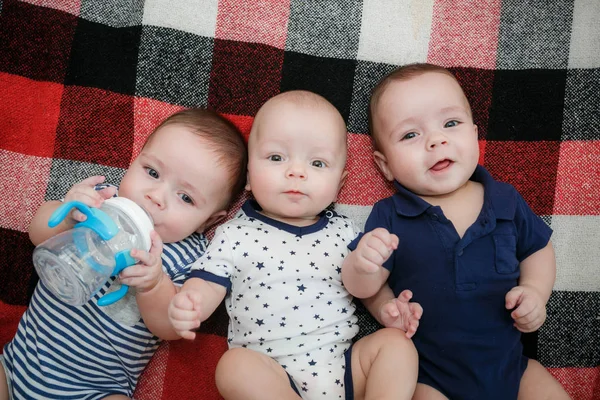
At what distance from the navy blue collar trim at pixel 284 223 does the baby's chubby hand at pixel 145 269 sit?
0.34 meters

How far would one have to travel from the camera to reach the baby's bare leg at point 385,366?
136 cm

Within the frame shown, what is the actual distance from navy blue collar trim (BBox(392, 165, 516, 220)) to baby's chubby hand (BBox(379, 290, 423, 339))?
239 mm

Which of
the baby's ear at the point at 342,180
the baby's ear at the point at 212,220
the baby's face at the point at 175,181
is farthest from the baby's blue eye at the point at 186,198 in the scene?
the baby's ear at the point at 342,180

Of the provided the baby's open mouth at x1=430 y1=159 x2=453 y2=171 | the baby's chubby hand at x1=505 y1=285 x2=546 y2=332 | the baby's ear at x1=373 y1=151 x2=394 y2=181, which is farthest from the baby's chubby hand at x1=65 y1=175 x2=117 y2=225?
the baby's chubby hand at x1=505 y1=285 x2=546 y2=332

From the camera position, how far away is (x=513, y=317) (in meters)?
1.46

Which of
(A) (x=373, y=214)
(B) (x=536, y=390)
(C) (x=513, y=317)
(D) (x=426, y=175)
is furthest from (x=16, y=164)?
(B) (x=536, y=390)

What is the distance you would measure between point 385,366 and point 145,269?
0.61m

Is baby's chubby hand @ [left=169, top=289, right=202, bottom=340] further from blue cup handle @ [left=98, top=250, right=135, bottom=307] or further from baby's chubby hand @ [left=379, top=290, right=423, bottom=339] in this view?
baby's chubby hand @ [left=379, top=290, right=423, bottom=339]

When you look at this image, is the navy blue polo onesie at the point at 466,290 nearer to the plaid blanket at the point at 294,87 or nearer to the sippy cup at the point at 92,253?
the plaid blanket at the point at 294,87

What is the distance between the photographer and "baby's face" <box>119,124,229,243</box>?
150 cm

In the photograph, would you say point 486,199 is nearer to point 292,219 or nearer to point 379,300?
point 379,300

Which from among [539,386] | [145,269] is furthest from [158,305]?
[539,386]

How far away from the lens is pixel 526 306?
1.45m

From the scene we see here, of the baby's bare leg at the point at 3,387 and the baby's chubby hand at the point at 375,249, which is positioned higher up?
the baby's chubby hand at the point at 375,249
